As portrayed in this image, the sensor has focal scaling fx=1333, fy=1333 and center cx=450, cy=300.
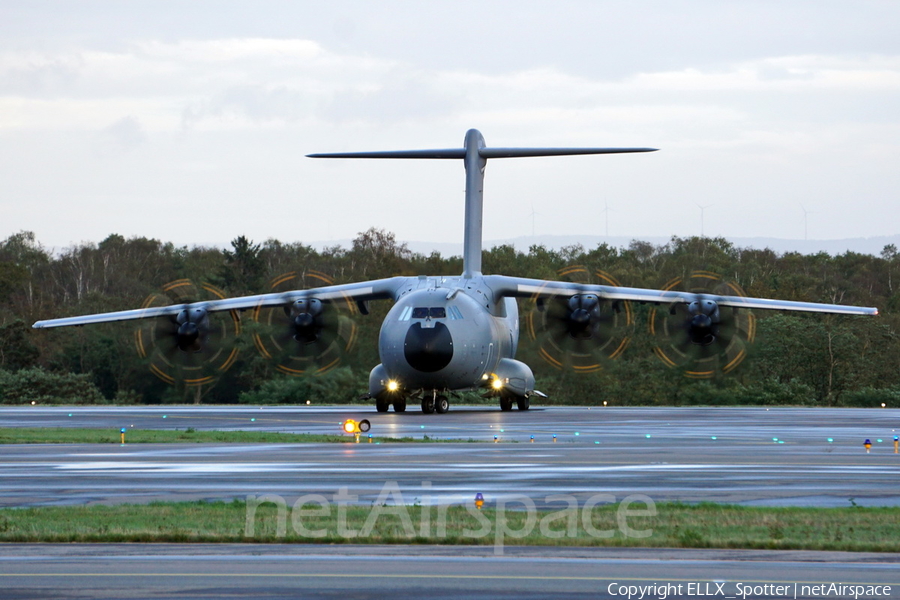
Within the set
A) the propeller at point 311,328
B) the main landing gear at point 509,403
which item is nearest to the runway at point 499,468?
the propeller at point 311,328

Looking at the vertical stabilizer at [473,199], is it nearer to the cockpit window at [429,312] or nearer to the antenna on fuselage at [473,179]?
the antenna on fuselage at [473,179]

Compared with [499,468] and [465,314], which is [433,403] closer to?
[465,314]

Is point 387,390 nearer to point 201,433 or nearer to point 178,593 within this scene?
point 201,433

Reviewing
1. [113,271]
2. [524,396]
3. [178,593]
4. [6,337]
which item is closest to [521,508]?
[178,593]

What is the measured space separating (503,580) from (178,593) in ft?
8.44

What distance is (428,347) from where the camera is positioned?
4084cm

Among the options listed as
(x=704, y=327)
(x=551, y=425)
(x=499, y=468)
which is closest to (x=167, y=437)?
(x=551, y=425)

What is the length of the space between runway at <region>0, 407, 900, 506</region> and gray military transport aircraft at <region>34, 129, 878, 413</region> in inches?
341

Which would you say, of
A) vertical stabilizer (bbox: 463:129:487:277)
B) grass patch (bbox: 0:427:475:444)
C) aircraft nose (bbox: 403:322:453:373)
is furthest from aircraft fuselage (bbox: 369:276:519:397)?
grass patch (bbox: 0:427:475:444)

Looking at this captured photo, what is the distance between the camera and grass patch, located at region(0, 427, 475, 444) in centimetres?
2809

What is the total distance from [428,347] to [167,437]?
12.9 metres

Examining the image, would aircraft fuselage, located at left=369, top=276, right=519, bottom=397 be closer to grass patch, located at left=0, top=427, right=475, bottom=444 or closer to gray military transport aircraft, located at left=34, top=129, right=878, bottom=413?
gray military transport aircraft, located at left=34, top=129, right=878, bottom=413

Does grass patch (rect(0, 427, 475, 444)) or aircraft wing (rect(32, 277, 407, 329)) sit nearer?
grass patch (rect(0, 427, 475, 444))

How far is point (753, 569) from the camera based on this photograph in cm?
1123
